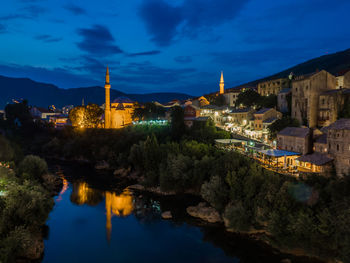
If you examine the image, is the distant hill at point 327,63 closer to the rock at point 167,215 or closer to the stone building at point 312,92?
the stone building at point 312,92

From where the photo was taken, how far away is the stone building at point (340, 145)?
23219 mm

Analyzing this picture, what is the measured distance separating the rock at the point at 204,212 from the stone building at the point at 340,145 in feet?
39.1

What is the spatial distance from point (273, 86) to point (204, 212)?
35.5 meters

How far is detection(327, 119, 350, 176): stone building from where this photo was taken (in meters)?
23.2

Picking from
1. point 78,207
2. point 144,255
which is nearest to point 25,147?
point 78,207

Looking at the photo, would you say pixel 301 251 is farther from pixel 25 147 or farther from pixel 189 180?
pixel 25 147

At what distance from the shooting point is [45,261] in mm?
19516

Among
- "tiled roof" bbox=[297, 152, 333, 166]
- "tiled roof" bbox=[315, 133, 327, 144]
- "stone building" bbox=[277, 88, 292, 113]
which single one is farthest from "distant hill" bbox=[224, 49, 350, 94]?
"tiled roof" bbox=[297, 152, 333, 166]

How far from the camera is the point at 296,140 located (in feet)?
97.7

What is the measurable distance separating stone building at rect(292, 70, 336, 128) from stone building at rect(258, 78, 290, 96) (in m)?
12.7

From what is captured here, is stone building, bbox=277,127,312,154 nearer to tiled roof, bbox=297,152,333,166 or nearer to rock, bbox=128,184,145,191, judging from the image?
tiled roof, bbox=297,152,333,166

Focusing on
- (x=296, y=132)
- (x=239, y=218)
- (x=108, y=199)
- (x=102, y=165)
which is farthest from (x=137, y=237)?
(x=102, y=165)

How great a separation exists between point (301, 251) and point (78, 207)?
23.4 metres

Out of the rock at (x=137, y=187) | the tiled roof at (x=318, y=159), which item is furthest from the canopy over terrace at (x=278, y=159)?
the rock at (x=137, y=187)
